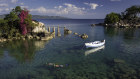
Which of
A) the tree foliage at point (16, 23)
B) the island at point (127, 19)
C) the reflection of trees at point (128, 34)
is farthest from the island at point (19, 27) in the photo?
the island at point (127, 19)

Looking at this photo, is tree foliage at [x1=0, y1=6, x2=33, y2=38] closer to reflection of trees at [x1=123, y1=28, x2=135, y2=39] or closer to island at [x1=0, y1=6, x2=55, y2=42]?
island at [x1=0, y1=6, x2=55, y2=42]

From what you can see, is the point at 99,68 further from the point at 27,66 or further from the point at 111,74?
the point at 27,66

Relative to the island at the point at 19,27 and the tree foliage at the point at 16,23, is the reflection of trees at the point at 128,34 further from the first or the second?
the tree foliage at the point at 16,23

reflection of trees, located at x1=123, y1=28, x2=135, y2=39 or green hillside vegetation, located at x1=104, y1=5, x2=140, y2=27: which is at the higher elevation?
green hillside vegetation, located at x1=104, y1=5, x2=140, y2=27

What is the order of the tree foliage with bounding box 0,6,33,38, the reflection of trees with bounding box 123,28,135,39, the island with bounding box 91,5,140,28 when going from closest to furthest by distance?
the tree foliage with bounding box 0,6,33,38 < the reflection of trees with bounding box 123,28,135,39 < the island with bounding box 91,5,140,28

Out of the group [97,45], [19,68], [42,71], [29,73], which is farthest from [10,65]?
[97,45]

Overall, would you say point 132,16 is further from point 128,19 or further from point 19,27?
point 19,27

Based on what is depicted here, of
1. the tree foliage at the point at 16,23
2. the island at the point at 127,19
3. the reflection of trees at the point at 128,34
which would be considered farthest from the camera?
the island at the point at 127,19

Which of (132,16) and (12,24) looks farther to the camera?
(132,16)

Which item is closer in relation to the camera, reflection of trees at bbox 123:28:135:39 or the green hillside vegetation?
reflection of trees at bbox 123:28:135:39

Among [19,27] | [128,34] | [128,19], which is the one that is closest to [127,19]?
[128,19]

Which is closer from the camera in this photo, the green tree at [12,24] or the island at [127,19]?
the green tree at [12,24]

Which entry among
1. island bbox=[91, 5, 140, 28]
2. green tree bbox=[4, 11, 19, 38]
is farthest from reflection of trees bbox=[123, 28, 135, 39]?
green tree bbox=[4, 11, 19, 38]

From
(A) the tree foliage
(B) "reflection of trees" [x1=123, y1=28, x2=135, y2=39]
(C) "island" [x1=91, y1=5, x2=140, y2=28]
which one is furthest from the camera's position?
(C) "island" [x1=91, y1=5, x2=140, y2=28]
